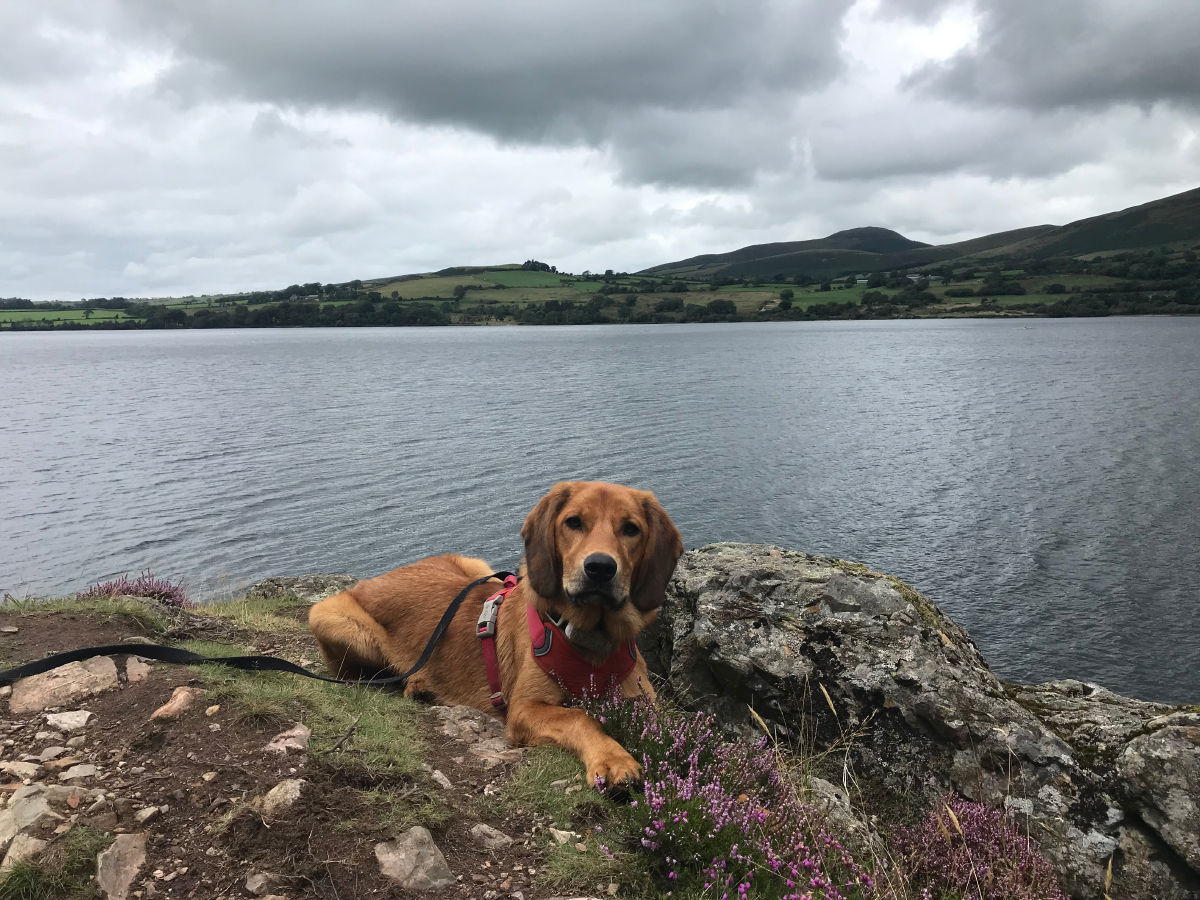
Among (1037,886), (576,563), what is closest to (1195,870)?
(1037,886)

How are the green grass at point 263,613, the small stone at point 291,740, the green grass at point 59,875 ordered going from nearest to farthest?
the green grass at point 59,875 < the small stone at point 291,740 < the green grass at point 263,613

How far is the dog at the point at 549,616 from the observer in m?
5.22

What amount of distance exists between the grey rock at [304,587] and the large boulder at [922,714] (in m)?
7.31

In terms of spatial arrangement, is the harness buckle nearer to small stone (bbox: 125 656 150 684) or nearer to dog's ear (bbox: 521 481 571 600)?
dog's ear (bbox: 521 481 571 600)

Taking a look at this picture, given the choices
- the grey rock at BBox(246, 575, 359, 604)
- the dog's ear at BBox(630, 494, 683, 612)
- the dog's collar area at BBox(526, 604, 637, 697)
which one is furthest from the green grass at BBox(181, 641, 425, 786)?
the grey rock at BBox(246, 575, 359, 604)

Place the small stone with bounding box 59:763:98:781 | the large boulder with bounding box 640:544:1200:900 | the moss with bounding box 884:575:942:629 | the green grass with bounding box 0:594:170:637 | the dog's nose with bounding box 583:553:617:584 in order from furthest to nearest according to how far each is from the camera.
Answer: the moss with bounding box 884:575:942:629 < the green grass with bounding box 0:594:170:637 < the large boulder with bounding box 640:544:1200:900 < the dog's nose with bounding box 583:553:617:584 < the small stone with bounding box 59:763:98:781

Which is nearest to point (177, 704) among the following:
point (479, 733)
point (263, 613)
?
point (479, 733)

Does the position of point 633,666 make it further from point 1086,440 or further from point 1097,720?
point 1086,440

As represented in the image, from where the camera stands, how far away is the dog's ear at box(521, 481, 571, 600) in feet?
18.4

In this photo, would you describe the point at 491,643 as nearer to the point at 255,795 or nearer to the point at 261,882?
the point at 255,795

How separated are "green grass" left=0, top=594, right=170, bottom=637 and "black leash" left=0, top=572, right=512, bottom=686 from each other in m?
1.20

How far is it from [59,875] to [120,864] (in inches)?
8.8

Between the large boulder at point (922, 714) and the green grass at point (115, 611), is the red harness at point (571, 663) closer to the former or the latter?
the large boulder at point (922, 714)

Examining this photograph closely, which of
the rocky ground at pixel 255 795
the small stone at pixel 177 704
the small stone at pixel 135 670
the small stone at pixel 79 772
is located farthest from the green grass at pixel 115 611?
the small stone at pixel 79 772
